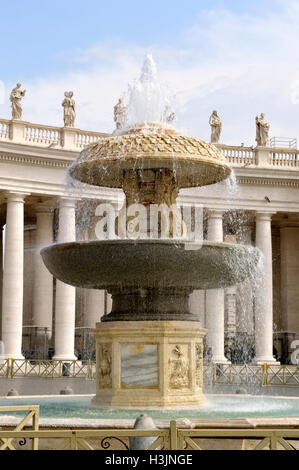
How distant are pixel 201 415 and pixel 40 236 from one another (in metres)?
39.7

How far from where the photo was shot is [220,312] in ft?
173

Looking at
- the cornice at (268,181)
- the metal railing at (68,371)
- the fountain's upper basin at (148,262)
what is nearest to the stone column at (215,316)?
the cornice at (268,181)

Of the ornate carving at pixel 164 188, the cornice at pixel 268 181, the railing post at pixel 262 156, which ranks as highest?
the railing post at pixel 262 156

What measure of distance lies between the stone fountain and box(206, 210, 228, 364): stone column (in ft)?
111

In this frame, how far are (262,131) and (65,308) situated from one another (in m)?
18.5

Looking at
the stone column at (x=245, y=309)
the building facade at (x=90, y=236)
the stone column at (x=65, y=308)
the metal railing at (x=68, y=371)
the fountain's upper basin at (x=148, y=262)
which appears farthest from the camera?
the stone column at (x=245, y=309)

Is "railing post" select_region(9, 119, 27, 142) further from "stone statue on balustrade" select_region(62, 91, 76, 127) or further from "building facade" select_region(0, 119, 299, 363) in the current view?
"stone statue on balustrade" select_region(62, 91, 76, 127)

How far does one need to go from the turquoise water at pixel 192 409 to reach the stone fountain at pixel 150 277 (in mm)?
565

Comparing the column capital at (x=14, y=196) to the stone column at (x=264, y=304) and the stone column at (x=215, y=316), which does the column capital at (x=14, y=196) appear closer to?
the stone column at (x=215, y=316)

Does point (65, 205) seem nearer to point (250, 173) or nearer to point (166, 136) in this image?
point (250, 173)

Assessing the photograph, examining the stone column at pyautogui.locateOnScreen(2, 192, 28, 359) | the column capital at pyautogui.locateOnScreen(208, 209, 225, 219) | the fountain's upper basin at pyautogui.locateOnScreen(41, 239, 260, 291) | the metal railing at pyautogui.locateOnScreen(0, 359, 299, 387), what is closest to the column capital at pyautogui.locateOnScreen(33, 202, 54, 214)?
the stone column at pyautogui.locateOnScreen(2, 192, 28, 359)

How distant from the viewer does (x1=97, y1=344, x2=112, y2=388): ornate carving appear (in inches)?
661

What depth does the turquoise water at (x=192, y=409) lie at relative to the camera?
15.1m

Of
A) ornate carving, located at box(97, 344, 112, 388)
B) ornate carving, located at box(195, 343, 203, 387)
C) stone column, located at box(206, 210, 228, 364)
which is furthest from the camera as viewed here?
stone column, located at box(206, 210, 228, 364)
